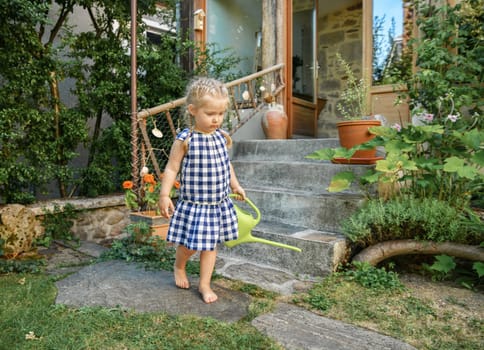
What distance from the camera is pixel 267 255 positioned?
2.67 m

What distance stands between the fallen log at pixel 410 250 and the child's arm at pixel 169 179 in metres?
1.31

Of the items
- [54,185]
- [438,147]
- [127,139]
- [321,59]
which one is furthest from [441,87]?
[321,59]

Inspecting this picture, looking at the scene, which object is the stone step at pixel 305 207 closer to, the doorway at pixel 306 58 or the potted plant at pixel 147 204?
the potted plant at pixel 147 204

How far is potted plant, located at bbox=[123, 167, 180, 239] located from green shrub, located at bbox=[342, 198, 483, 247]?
4.82ft

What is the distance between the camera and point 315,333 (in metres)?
1.67

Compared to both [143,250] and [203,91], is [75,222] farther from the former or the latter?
[203,91]

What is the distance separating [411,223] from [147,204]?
2.19 meters

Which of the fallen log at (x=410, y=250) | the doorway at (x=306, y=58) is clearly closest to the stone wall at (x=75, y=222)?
the fallen log at (x=410, y=250)

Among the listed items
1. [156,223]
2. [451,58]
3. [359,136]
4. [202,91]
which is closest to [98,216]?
[156,223]

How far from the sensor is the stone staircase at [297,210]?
97.1 inches

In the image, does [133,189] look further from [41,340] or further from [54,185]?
[41,340]

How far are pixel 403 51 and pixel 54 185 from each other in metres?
4.92

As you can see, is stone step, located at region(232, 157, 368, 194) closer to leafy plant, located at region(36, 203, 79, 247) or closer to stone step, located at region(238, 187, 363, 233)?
stone step, located at region(238, 187, 363, 233)

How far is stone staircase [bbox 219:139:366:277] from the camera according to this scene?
247 centimetres
